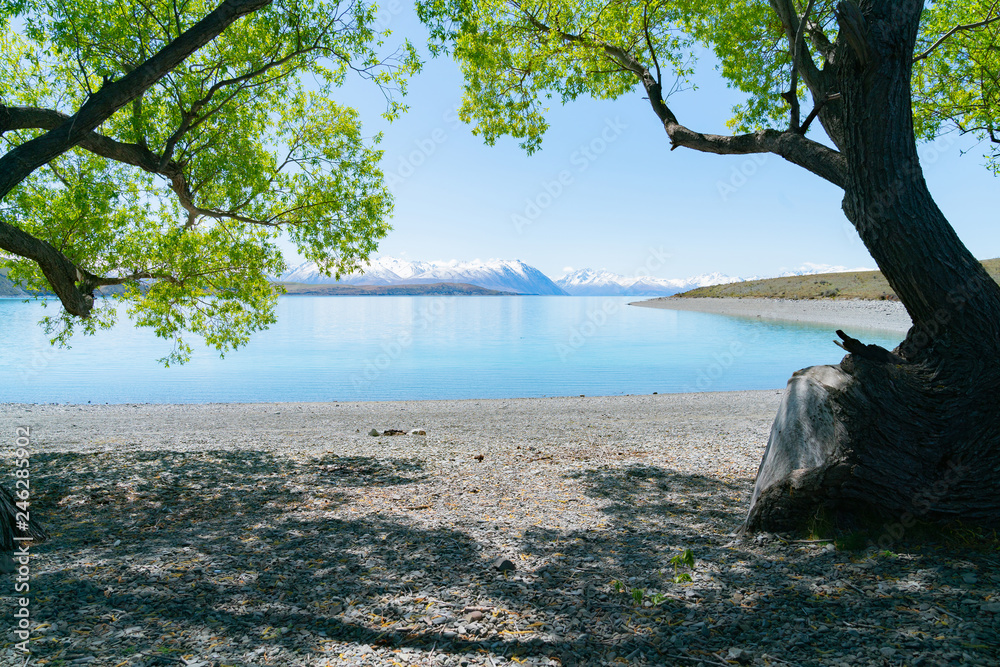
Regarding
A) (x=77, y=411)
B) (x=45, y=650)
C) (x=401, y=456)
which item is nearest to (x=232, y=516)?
(x=45, y=650)

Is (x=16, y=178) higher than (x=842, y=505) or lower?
higher

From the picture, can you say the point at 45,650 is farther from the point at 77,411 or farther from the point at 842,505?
the point at 77,411

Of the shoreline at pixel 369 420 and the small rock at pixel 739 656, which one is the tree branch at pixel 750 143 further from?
the shoreline at pixel 369 420

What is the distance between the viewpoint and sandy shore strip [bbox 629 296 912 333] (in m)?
56.7

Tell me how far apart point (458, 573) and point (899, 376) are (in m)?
4.56

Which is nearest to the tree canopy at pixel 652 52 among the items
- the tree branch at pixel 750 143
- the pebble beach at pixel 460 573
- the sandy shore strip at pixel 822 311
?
the tree branch at pixel 750 143

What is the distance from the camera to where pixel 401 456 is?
983 cm

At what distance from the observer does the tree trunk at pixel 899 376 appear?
15.6ft

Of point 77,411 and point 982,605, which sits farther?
point 77,411

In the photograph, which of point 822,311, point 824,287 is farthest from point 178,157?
point 824,287

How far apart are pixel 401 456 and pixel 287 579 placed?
5371 mm

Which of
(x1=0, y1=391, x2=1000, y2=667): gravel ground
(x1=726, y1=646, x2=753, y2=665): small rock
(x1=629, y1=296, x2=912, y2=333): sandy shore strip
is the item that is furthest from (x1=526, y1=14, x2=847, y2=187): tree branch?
(x1=629, y1=296, x2=912, y2=333): sandy shore strip

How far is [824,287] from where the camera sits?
9519cm

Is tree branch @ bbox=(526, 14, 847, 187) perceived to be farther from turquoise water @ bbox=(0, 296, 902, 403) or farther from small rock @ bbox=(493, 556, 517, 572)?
turquoise water @ bbox=(0, 296, 902, 403)
